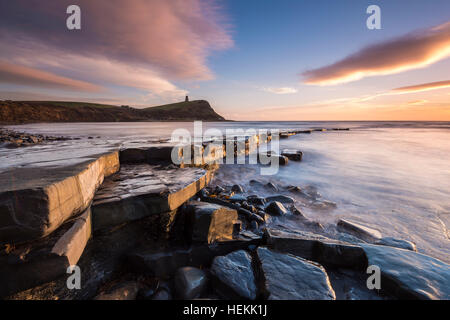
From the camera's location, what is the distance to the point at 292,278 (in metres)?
1.62

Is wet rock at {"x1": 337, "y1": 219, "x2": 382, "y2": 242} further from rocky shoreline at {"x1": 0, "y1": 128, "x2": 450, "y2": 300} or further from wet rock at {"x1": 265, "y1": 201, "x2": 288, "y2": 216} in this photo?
wet rock at {"x1": 265, "y1": 201, "x2": 288, "y2": 216}

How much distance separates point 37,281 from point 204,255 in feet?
4.40

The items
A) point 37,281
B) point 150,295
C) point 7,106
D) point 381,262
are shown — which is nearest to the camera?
point 37,281

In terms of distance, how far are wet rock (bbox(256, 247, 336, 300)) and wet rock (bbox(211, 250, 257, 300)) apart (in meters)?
0.14

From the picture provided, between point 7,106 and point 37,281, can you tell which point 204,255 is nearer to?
point 37,281

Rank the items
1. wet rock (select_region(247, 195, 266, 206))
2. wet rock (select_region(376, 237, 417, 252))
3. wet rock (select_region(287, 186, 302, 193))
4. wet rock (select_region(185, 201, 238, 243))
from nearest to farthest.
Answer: wet rock (select_region(185, 201, 238, 243))
wet rock (select_region(376, 237, 417, 252))
wet rock (select_region(247, 195, 266, 206))
wet rock (select_region(287, 186, 302, 193))

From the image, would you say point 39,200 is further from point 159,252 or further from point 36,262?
point 159,252

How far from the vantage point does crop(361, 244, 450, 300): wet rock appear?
1.50 m

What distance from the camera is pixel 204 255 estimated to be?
2.03 metres

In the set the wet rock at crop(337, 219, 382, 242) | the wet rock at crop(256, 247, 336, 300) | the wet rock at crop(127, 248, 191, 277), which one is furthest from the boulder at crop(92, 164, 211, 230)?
the wet rock at crop(337, 219, 382, 242)

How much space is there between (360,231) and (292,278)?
6.00 feet

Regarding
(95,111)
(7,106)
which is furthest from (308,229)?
(95,111)

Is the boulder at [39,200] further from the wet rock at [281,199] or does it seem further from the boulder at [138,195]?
the wet rock at [281,199]

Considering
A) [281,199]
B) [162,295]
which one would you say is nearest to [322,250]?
[162,295]
